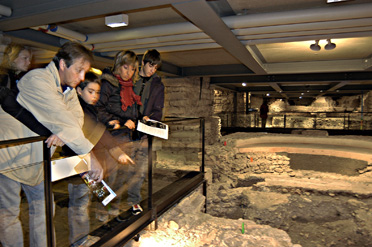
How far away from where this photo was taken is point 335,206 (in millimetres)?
5973

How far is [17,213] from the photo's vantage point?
174 centimetres

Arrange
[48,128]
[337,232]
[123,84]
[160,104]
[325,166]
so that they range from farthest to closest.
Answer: [325,166], [337,232], [160,104], [123,84], [48,128]

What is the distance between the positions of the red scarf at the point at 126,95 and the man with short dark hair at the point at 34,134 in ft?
2.38

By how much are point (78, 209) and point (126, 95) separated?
1.11 metres

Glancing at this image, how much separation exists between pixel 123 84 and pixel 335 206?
5612 millimetres

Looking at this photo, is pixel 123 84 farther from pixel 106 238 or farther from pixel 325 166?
pixel 325 166

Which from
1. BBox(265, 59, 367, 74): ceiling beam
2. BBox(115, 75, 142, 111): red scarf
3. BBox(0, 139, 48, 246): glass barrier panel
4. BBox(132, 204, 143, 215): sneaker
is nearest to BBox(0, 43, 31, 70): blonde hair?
BBox(0, 139, 48, 246): glass barrier panel

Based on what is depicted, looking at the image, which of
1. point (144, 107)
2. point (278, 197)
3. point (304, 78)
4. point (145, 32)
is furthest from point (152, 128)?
point (304, 78)

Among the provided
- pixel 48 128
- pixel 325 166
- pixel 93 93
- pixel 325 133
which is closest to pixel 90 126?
pixel 93 93

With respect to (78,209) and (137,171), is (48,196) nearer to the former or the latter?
(78,209)

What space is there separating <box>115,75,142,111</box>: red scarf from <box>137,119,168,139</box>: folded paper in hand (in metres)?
0.29

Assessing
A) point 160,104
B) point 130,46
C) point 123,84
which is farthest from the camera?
point 130,46

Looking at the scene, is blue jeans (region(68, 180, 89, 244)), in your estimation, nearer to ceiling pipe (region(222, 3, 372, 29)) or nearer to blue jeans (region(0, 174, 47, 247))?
blue jeans (region(0, 174, 47, 247))

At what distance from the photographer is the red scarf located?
261 centimetres
